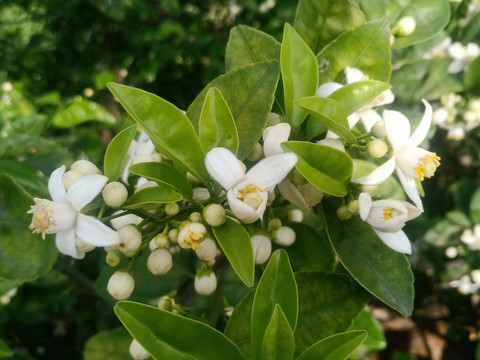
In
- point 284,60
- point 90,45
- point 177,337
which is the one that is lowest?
point 90,45

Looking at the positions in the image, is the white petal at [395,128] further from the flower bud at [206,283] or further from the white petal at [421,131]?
the flower bud at [206,283]

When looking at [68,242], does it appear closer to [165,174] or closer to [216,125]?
[165,174]

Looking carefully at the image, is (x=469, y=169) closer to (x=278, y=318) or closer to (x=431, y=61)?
(x=431, y=61)

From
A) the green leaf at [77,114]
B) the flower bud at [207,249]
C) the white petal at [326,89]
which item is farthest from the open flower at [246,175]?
the green leaf at [77,114]

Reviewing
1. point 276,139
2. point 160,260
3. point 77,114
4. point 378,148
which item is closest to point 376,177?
point 378,148

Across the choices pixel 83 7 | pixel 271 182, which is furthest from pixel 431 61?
pixel 83 7

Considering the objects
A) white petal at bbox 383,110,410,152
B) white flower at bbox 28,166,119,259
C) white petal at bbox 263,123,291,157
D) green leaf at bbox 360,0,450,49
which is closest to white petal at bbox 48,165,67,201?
white flower at bbox 28,166,119,259
